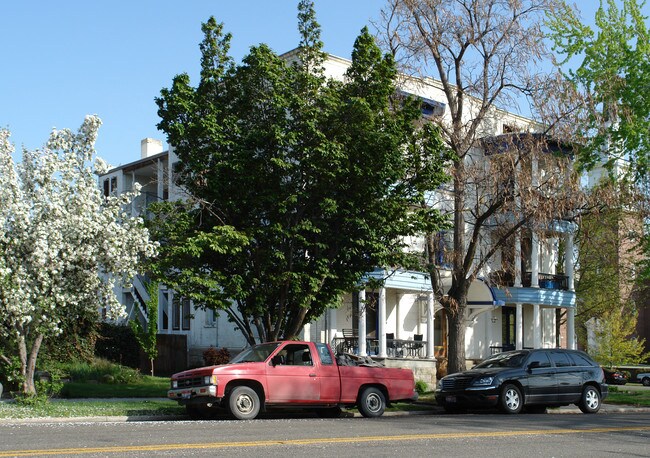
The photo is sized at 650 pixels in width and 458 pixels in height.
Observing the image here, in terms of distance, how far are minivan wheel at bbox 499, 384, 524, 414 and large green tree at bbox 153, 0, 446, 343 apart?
398 cm

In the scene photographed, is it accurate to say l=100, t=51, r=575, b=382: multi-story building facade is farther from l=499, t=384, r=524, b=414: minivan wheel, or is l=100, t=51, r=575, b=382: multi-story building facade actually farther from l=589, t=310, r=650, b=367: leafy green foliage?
l=499, t=384, r=524, b=414: minivan wheel

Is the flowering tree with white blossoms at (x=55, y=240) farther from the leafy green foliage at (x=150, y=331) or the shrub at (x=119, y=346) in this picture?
the shrub at (x=119, y=346)

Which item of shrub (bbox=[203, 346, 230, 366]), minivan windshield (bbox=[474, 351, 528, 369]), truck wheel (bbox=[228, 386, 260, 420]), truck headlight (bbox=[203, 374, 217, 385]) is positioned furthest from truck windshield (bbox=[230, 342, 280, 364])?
shrub (bbox=[203, 346, 230, 366])

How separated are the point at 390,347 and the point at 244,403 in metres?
15.6

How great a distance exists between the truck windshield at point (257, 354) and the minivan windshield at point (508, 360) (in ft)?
20.3

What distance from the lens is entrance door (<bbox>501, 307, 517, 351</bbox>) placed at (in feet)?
127

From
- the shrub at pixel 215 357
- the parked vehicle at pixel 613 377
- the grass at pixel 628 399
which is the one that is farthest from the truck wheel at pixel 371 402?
the parked vehicle at pixel 613 377

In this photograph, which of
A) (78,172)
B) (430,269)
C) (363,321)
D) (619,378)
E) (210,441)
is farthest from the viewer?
(619,378)

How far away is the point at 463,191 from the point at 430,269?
2381 mm

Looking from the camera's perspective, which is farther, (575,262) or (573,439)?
(575,262)

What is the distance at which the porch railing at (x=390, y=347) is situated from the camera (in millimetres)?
31156

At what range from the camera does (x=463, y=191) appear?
22.9m

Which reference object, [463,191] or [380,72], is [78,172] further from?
[463,191]

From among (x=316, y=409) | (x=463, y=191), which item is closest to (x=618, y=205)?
(x=463, y=191)
